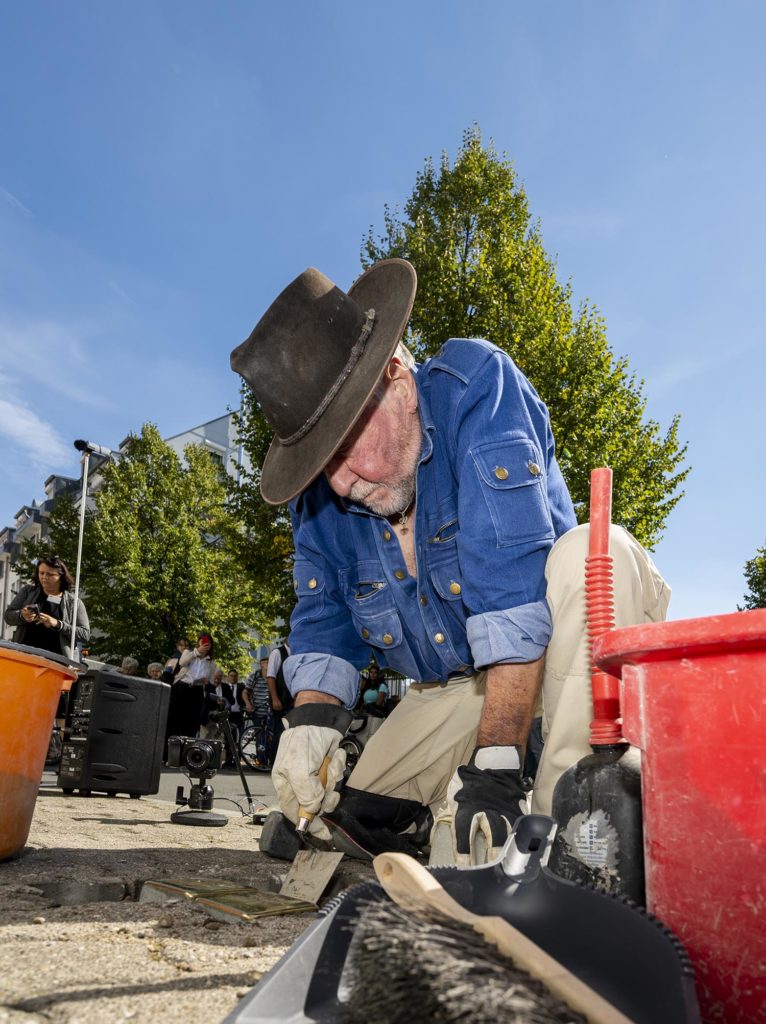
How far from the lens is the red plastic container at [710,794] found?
2.87 ft

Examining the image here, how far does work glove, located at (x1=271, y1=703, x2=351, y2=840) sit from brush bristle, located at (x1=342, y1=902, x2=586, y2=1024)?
168 centimetres

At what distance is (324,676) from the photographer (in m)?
2.76

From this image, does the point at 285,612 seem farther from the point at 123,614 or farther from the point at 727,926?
the point at 727,926

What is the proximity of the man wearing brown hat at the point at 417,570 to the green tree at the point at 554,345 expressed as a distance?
1016 centimetres

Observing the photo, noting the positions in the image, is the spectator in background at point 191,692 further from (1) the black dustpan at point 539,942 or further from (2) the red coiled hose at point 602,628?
(1) the black dustpan at point 539,942

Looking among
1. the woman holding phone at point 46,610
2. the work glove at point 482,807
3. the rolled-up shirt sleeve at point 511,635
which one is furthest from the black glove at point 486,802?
the woman holding phone at point 46,610

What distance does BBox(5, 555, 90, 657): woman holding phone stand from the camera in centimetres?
629

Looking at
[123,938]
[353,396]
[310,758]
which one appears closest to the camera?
[123,938]

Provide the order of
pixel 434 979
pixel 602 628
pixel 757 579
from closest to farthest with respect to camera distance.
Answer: pixel 434 979 → pixel 602 628 → pixel 757 579

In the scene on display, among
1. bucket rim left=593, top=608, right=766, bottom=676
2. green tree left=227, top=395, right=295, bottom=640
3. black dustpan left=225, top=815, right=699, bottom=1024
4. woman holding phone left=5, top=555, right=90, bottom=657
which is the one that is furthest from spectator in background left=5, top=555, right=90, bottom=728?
green tree left=227, top=395, right=295, bottom=640

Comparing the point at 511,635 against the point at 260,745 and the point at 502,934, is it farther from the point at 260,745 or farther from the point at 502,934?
the point at 260,745

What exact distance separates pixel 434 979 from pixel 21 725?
6.57 ft

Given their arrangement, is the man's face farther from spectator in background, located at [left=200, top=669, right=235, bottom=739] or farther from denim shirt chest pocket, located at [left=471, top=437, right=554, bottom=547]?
spectator in background, located at [left=200, top=669, right=235, bottom=739]

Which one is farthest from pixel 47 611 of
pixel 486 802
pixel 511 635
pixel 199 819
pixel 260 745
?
pixel 260 745
